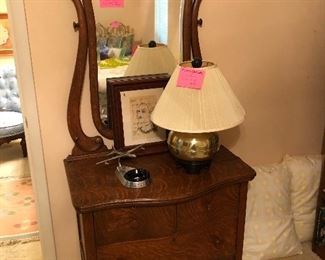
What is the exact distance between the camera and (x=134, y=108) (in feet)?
5.18

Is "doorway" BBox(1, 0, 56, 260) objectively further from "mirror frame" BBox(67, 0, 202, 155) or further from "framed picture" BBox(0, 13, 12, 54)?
"framed picture" BBox(0, 13, 12, 54)

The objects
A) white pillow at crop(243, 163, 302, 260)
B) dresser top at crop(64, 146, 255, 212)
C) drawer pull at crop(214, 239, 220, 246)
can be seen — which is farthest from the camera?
white pillow at crop(243, 163, 302, 260)

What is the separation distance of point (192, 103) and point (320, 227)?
1268 mm

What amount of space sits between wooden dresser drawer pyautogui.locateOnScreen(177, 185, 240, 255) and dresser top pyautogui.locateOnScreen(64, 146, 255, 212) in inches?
2.4

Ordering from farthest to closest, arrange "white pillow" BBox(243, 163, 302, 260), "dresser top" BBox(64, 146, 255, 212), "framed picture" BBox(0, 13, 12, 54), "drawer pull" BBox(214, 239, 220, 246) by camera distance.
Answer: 1. "framed picture" BBox(0, 13, 12, 54)
2. "white pillow" BBox(243, 163, 302, 260)
3. "drawer pull" BBox(214, 239, 220, 246)
4. "dresser top" BBox(64, 146, 255, 212)

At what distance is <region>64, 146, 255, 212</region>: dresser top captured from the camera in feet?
4.25

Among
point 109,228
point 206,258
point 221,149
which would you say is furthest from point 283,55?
point 109,228

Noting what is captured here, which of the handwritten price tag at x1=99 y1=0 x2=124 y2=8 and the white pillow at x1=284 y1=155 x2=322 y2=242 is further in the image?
the white pillow at x1=284 y1=155 x2=322 y2=242

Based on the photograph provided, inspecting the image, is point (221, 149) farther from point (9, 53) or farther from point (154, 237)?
point (9, 53)

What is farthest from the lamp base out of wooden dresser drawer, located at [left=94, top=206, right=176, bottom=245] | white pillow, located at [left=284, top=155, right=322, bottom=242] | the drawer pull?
white pillow, located at [left=284, top=155, right=322, bottom=242]

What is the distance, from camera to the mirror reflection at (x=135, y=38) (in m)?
1.52

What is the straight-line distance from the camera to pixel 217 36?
1736 mm

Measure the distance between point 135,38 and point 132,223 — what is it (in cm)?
74

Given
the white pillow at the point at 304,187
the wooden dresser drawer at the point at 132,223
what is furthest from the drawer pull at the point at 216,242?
the white pillow at the point at 304,187
